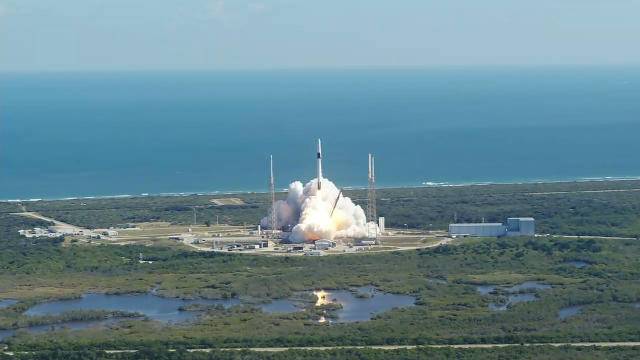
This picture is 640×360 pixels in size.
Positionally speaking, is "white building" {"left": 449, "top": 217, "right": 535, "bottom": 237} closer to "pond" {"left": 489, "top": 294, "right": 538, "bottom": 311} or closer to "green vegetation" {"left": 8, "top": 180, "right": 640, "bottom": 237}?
"green vegetation" {"left": 8, "top": 180, "right": 640, "bottom": 237}

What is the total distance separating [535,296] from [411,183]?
2725 inches

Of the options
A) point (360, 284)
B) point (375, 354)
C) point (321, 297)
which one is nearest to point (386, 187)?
point (360, 284)

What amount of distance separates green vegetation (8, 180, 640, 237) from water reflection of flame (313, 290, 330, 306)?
2693cm

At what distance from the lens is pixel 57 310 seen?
77.6m

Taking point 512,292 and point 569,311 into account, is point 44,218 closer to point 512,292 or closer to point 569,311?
point 512,292

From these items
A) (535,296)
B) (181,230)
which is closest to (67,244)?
(181,230)

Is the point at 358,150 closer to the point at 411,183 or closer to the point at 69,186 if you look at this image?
the point at 411,183

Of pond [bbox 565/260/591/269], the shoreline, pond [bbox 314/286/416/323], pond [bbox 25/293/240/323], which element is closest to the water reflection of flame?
pond [bbox 314/286/416/323]

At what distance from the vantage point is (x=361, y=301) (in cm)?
7944

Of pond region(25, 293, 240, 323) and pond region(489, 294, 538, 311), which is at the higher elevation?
pond region(25, 293, 240, 323)

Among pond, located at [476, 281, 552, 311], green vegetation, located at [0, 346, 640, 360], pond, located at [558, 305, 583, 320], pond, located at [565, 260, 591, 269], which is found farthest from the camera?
pond, located at [565, 260, 591, 269]

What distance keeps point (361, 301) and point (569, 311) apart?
43.0 feet

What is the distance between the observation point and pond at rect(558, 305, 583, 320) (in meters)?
73.5

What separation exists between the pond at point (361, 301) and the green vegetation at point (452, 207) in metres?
26.6
